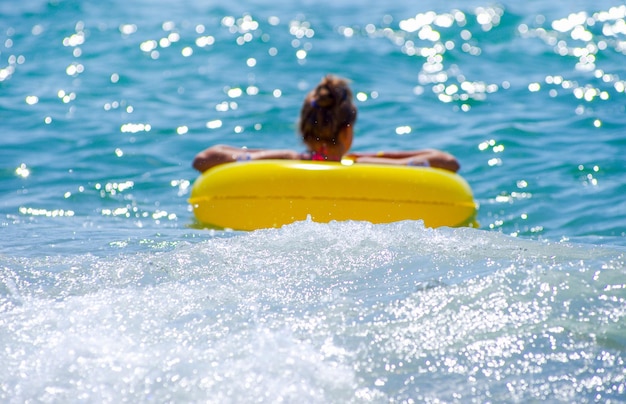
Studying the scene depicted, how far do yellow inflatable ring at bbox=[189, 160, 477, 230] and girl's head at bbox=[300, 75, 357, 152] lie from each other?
0.22 metres

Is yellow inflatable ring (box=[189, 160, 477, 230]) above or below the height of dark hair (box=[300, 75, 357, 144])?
below

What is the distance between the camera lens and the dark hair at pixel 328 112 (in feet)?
15.3

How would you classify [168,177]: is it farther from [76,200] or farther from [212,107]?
[212,107]

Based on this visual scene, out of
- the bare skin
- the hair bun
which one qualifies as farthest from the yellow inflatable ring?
the hair bun

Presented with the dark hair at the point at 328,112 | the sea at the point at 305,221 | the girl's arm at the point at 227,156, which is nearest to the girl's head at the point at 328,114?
the dark hair at the point at 328,112

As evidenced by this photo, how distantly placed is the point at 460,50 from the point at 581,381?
7.51 metres

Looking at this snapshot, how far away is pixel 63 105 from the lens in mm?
7773

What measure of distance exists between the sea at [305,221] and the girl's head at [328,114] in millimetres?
839

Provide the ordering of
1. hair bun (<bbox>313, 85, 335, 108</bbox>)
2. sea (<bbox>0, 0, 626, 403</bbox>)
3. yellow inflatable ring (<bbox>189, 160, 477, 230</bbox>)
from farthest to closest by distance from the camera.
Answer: hair bun (<bbox>313, 85, 335, 108</bbox>) < yellow inflatable ring (<bbox>189, 160, 477, 230</bbox>) < sea (<bbox>0, 0, 626, 403</bbox>)

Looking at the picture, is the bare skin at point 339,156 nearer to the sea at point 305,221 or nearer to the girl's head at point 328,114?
the girl's head at point 328,114

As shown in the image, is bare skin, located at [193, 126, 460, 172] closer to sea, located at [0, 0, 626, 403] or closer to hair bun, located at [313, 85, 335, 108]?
hair bun, located at [313, 85, 335, 108]

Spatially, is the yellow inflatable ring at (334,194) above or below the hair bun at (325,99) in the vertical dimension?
below

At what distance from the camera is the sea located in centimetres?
248

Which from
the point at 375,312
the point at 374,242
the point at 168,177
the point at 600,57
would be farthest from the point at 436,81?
the point at 375,312
